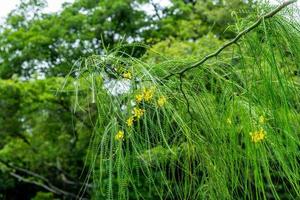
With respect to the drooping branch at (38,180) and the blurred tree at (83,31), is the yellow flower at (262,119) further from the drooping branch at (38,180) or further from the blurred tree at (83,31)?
the drooping branch at (38,180)

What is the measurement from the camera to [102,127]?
0.81 m

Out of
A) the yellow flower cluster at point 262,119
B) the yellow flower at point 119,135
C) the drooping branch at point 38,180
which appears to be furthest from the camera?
the drooping branch at point 38,180

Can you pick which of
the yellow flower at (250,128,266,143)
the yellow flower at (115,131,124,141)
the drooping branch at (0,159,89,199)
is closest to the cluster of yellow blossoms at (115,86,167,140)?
the yellow flower at (115,131,124,141)

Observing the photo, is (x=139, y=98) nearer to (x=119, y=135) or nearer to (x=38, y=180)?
(x=119, y=135)

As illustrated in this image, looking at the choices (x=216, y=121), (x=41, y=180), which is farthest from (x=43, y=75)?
(x=216, y=121)

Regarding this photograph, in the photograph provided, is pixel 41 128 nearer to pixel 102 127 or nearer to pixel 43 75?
pixel 43 75

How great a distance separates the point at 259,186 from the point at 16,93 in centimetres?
470

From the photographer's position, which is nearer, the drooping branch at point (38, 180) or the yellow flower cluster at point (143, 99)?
the yellow flower cluster at point (143, 99)

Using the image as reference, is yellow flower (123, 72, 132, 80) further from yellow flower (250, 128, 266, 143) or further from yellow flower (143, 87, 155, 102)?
yellow flower (250, 128, 266, 143)

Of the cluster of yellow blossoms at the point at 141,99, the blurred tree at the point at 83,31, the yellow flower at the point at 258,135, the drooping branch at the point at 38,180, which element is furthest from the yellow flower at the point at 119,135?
the drooping branch at the point at 38,180

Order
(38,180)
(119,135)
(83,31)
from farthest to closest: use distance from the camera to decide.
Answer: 1. (38,180)
2. (83,31)
3. (119,135)

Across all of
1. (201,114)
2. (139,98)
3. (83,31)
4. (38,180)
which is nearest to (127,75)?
(139,98)

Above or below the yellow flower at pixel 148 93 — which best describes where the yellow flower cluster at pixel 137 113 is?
below

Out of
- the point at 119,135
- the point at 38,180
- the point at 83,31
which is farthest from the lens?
the point at 38,180
